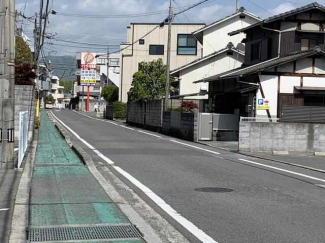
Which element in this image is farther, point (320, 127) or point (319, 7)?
point (319, 7)

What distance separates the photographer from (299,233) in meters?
6.67

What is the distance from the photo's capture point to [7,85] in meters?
11.8

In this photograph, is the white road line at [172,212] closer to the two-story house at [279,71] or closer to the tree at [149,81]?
the two-story house at [279,71]

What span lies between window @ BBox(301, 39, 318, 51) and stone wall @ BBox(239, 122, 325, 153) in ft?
25.4

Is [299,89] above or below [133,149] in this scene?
above

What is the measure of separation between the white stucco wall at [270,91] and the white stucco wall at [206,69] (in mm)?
16799

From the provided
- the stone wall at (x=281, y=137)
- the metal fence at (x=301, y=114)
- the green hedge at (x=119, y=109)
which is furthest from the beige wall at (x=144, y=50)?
the stone wall at (x=281, y=137)

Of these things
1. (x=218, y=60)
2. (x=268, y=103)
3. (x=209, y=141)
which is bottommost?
(x=209, y=141)

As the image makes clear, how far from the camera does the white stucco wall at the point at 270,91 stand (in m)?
24.5

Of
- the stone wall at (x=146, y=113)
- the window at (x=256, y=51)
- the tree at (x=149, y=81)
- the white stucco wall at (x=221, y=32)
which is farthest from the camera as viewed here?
the tree at (x=149, y=81)

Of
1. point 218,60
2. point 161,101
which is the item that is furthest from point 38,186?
point 218,60

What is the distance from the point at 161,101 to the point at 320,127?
50.7 ft

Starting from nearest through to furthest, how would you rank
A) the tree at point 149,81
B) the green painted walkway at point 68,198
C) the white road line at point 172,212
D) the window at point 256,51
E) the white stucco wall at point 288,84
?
1. the white road line at point 172,212
2. the green painted walkway at point 68,198
3. the white stucco wall at point 288,84
4. the window at point 256,51
5. the tree at point 149,81

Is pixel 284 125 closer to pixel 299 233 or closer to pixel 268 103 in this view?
pixel 268 103
